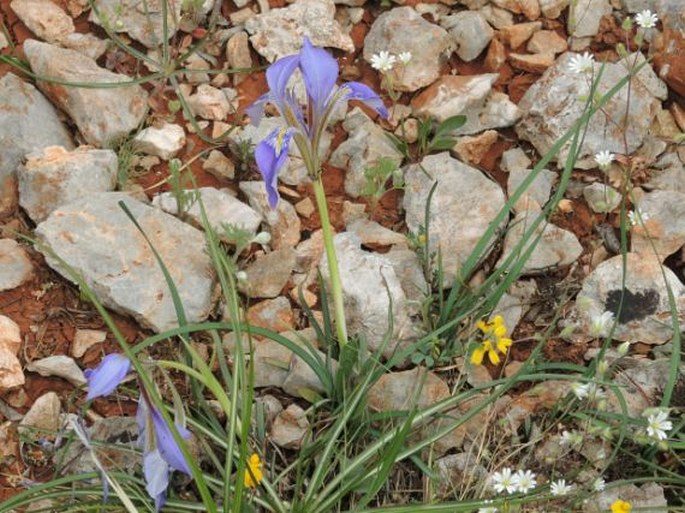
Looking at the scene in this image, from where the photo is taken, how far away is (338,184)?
3.44m

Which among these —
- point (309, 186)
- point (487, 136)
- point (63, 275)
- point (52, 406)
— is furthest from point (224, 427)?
point (487, 136)

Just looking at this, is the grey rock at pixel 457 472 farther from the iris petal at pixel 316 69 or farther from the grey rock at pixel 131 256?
the iris petal at pixel 316 69

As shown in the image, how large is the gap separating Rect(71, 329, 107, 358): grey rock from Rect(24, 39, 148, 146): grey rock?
Result: 0.73m

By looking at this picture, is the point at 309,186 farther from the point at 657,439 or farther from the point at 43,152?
the point at 657,439

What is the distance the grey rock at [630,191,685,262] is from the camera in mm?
3207

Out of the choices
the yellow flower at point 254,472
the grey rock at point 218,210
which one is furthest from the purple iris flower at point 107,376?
the grey rock at point 218,210

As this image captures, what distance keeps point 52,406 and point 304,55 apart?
3.99 ft

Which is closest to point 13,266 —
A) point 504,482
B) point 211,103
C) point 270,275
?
point 270,275

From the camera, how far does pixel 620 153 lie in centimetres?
344

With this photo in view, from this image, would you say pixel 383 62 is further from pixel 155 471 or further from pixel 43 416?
pixel 155 471

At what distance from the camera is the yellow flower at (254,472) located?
95.1 inches

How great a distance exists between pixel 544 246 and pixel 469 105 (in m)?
0.62

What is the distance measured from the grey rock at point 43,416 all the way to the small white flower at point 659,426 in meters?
1.59

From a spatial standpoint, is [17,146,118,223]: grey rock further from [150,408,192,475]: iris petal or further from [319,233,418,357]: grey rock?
[150,408,192,475]: iris petal
